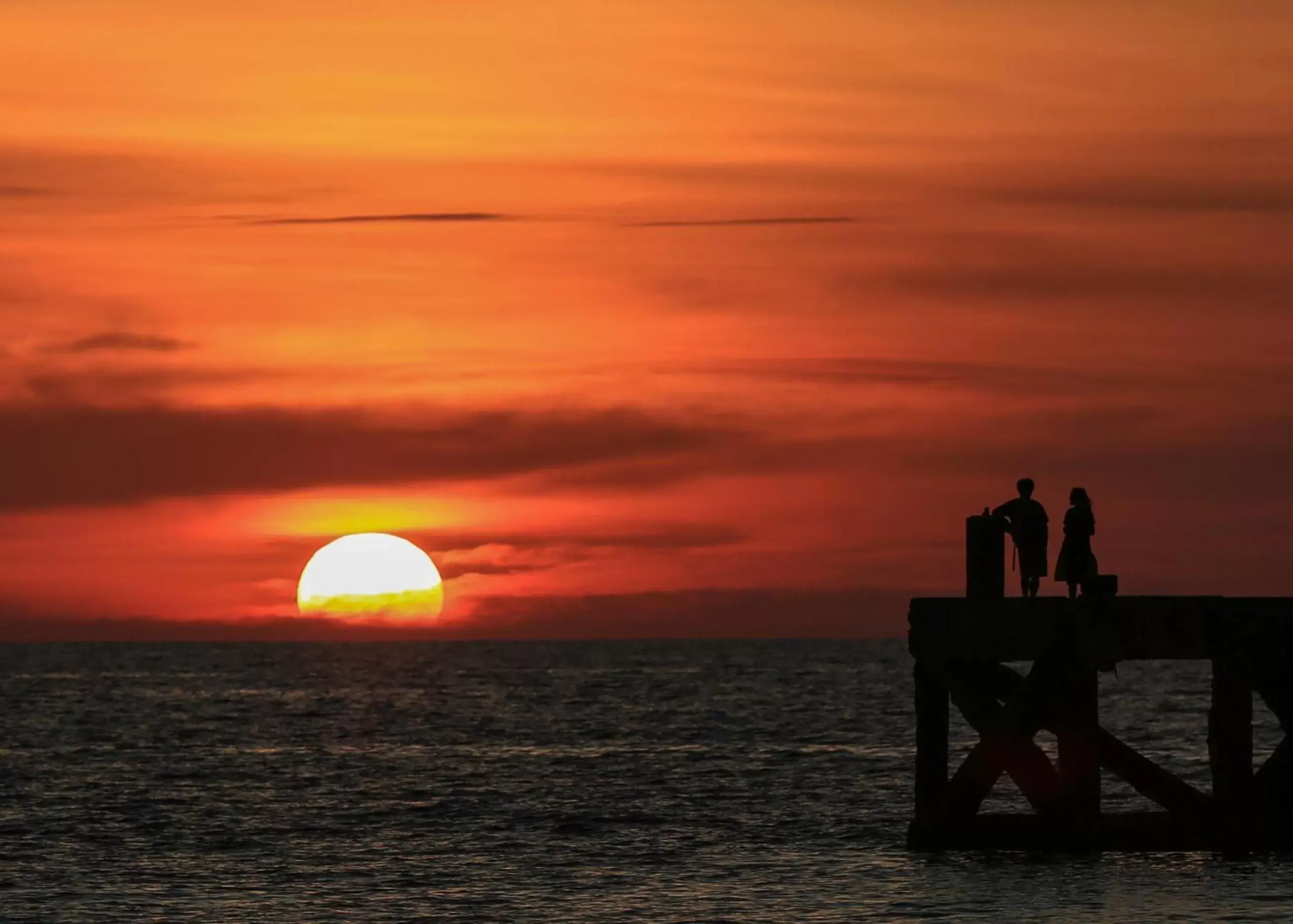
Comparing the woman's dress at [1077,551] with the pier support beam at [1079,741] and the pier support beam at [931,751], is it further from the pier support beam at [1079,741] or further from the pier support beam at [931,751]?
the pier support beam at [931,751]

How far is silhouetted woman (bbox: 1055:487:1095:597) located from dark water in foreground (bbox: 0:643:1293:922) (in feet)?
11.4

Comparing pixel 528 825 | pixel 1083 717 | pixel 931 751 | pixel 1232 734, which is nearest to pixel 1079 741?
pixel 1083 717

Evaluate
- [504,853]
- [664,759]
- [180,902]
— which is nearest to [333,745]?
[664,759]

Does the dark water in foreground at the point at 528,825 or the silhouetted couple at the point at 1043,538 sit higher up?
the silhouetted couple at the point at 1043,538

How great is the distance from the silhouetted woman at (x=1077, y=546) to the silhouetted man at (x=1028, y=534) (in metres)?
0.28

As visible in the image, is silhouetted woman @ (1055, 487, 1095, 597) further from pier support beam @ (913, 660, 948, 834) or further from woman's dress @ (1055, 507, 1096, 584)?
pier support beam @ (913, 660, 948, 834)

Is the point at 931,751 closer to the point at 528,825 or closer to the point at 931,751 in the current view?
the point at 931,751

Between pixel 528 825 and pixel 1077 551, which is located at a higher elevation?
pixel 1077 551

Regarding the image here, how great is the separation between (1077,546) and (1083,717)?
6.80 ft

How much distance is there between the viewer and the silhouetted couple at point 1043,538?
85.1 feet

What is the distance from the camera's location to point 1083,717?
2544cm

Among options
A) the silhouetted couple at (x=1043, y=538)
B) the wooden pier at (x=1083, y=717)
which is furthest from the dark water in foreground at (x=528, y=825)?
the silhouetted couple at (x=1043, y=538)

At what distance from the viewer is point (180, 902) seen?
2672cm

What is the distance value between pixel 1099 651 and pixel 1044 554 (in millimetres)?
1758
